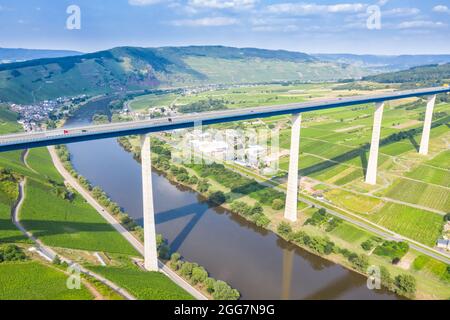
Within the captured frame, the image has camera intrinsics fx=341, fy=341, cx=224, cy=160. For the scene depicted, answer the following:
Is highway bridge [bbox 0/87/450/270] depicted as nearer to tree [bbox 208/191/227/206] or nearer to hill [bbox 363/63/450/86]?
tree [bbox 208/191/227/206]

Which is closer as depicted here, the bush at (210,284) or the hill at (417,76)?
the bush at (210,284)

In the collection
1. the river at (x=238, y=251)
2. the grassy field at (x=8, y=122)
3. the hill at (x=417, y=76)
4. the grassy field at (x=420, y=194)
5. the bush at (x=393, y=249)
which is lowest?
the river at (x=238, y=251)

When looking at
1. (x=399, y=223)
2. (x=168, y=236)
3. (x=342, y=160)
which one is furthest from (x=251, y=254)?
(x=342, y=160)

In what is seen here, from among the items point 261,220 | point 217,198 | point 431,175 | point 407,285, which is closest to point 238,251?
point 261,220

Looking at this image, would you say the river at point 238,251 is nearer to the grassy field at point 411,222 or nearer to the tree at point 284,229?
the tree at point 284,229

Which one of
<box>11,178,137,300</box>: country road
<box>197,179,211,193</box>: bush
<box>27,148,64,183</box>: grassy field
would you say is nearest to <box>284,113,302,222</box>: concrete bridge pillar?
<box>197,179,211,193</box>: bush

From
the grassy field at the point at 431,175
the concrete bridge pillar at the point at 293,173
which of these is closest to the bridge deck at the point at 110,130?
the concrete bridge pillar at the point at 293,173

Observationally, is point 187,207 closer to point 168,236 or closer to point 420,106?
point 168,236

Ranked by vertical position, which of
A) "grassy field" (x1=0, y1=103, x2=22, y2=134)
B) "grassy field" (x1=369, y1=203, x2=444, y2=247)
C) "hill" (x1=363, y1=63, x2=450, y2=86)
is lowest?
"grassy field" (x1=369, y1=203, x2=444, y2=247)
